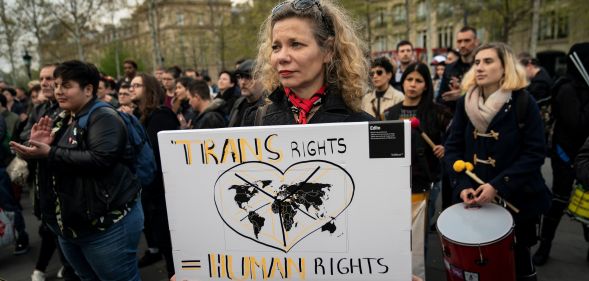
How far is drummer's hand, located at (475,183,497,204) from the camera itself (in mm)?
2725

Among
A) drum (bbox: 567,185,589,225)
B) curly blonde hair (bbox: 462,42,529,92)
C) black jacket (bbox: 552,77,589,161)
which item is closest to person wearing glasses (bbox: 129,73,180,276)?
curly blonde hair (bbox: 462,42,529,92)

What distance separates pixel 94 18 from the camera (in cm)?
2942

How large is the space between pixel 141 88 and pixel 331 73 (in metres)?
3.39

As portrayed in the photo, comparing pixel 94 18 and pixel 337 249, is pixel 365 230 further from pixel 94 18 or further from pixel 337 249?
pixel 94 18

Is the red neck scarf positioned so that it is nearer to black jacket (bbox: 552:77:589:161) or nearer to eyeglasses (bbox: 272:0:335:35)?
eyeglasses (bbox: 272:0:335:35)

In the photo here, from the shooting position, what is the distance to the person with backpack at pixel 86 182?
98.3 inches

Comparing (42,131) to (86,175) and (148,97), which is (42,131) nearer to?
(86,175)

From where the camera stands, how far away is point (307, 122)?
1.57 m

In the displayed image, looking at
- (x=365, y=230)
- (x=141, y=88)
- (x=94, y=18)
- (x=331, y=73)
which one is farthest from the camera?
(x=94, y=18)

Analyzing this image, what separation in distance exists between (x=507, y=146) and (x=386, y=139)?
199 centimetres

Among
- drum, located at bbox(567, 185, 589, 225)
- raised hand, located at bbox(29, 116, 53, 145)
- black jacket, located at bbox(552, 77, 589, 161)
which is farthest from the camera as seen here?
black jacket, located at bbox(552, 77, 589, 161)

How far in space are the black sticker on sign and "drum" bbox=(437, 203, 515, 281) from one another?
1.50 m

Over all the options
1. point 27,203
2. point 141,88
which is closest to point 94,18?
point 27,203

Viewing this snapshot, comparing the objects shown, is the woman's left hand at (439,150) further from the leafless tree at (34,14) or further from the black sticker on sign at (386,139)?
the leafless tree at (34,14)
